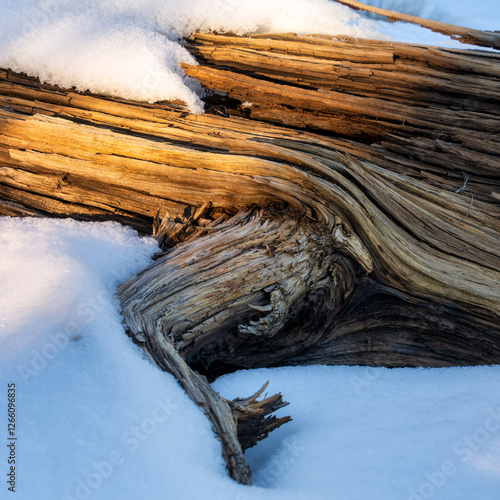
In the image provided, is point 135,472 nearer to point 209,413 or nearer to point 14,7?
point 209,413

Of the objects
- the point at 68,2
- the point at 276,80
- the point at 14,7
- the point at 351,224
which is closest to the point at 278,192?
the point at 351,224

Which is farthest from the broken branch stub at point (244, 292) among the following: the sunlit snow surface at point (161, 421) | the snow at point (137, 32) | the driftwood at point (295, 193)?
the snow at point (137, 32)

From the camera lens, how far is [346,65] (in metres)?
2.76

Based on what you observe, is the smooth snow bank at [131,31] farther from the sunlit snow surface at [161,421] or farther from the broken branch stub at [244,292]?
the sunlit snow surface at [161,421]

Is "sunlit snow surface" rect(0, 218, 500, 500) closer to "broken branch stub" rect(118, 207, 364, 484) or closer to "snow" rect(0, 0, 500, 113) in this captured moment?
"broken branch stub" rect(118, 207, 364, 484)

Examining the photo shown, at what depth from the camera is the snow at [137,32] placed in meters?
2.79

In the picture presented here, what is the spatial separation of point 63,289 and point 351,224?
141 cm

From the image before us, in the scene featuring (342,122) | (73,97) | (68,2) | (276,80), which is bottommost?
(73,97)

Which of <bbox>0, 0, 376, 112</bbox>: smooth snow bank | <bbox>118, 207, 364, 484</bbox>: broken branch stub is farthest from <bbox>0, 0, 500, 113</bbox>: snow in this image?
<bbox>118, 207, 364, 484</bbox>: broken branch stub

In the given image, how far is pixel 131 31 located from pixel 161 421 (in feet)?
8.19

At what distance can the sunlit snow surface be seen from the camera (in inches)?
52.3

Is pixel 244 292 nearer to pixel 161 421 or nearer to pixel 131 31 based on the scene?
pixel 161 421

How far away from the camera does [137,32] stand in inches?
113

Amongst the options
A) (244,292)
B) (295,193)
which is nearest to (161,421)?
(244,292)
